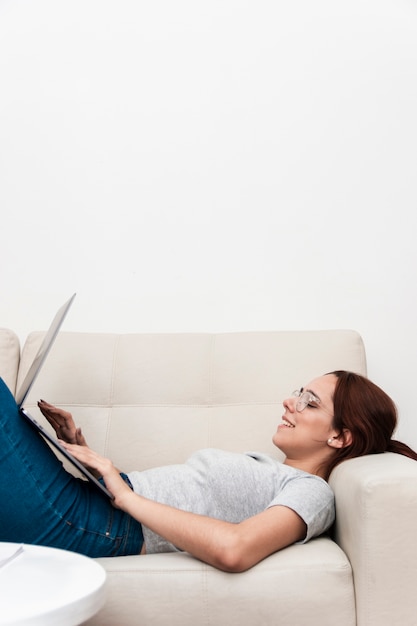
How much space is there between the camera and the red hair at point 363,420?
70.7 inches

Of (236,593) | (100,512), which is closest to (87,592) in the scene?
(236,593)

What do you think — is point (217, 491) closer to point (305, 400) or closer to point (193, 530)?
point (193, 530)

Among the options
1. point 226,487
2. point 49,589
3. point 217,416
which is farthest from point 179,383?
point 49,589

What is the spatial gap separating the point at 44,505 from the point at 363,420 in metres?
0.83

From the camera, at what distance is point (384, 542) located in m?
1.39

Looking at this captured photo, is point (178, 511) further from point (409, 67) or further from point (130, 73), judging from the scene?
point (409, 67)

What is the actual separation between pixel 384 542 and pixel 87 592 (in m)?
Result: 0.70

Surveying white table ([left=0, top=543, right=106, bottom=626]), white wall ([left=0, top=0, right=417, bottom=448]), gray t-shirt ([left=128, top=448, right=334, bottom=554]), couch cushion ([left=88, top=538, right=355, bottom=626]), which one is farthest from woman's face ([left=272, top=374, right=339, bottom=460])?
white table ([left=0, top=543, right=106, bottom=626])

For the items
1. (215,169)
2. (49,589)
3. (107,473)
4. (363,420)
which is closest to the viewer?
(49,589)

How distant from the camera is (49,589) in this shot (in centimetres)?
93

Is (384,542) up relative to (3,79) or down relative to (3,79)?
down

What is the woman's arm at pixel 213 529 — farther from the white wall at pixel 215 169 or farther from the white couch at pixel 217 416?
the white wall at pixel 215 169

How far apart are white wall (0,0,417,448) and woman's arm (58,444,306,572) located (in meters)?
1.04

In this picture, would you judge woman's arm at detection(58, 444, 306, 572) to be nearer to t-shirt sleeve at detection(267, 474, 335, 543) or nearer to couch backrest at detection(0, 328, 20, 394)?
t-shirt sleeve at detection(267, 474, 335, 543)
